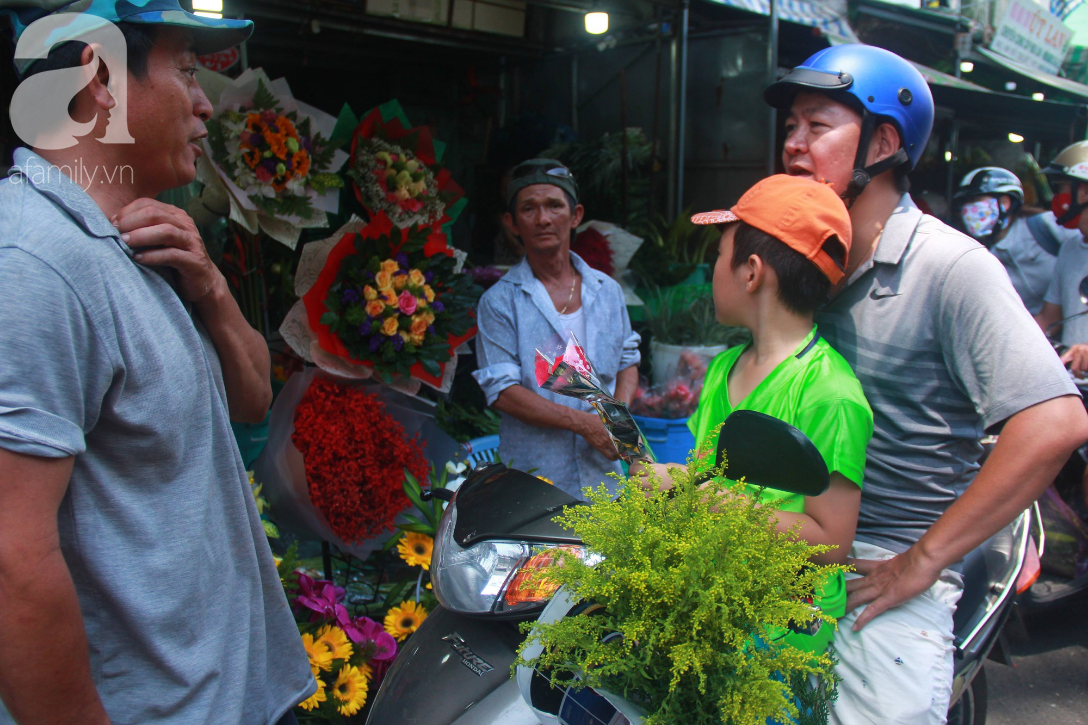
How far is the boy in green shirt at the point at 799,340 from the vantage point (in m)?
1.42

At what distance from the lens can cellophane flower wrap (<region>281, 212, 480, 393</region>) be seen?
9.11ft

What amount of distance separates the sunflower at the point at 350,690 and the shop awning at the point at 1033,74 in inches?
405

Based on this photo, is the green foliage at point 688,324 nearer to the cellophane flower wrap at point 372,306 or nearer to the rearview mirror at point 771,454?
the cellophane flower wrap at point 372,306

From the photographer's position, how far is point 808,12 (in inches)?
228

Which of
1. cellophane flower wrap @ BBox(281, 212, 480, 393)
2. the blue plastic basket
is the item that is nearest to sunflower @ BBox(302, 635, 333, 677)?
cellophane flower wrap @ BBox(281, 212, 480, 393)

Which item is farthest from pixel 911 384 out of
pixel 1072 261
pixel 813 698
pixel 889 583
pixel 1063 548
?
pixel 1072 261

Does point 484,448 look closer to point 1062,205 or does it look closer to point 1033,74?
point 1062,205

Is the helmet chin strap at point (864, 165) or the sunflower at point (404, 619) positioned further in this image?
the sunflower at point (404, 619)

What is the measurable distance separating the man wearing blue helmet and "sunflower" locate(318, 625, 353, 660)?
1379 millimetres

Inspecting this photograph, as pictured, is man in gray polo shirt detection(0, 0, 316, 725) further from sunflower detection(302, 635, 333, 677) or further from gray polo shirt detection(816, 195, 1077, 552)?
gray polo shirt detection(816, 195, 1077, 552)

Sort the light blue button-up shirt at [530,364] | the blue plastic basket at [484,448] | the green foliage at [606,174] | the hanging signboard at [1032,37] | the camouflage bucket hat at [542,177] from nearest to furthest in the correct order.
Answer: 1. the light blue button-up shirt at [530,364]
2. the camouflage bucket hat at [542,177]
3. the blue plastic basket at [484,448]
4. the green foliage at [606,174]
5. the hanging signboard at [1032,37]

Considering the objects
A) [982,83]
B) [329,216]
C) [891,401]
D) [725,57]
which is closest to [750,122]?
[725,57]

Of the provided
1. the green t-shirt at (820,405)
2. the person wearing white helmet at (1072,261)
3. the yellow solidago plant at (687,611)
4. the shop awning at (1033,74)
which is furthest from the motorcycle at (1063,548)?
the shop awning at (1033,74)

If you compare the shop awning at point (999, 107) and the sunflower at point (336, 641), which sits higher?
the shop awning at point (999, 107)
